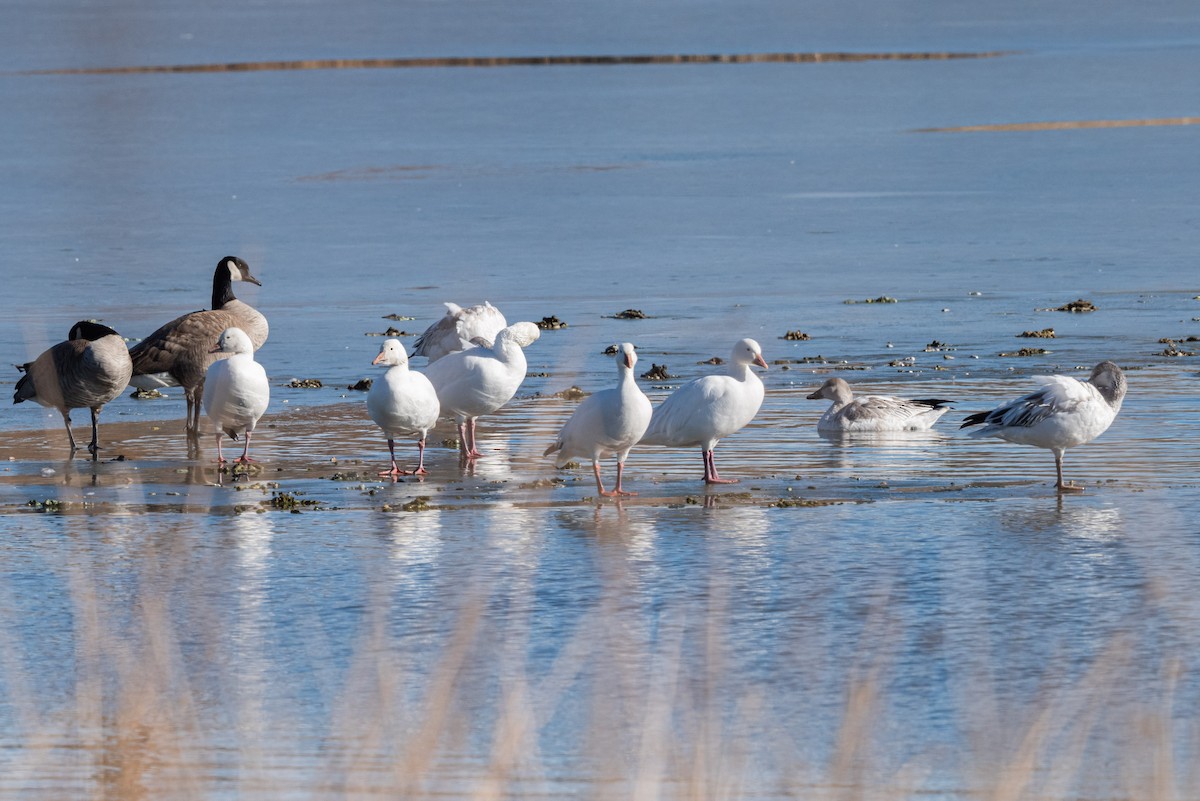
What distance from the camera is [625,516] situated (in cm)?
986

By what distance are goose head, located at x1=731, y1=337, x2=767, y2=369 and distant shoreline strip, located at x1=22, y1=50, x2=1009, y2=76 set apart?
49.2 meters

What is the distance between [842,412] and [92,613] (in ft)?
20.7

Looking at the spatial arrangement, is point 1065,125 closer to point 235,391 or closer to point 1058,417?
point 1058,417

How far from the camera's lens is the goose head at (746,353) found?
11125 mm

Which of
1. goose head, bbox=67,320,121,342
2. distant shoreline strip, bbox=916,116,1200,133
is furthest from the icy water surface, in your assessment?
distant shoreline strip, bbox=916,116,1200,133

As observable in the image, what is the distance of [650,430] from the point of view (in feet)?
36.2

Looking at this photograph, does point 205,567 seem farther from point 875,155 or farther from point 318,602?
point 875,155

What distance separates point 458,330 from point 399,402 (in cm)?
→ 330

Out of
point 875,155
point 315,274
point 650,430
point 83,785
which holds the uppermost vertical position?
point 875,155

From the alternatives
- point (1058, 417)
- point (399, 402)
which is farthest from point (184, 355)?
point (1058, 417)

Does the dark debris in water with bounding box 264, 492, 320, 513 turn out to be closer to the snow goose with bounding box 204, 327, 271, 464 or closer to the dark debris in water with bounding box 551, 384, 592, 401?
the snow goose with bounding box 204, 327, 271, 464

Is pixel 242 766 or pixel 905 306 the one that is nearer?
pixel 242 766

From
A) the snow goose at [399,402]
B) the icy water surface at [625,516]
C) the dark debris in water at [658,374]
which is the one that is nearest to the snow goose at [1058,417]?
the icy water surface at [625,516]

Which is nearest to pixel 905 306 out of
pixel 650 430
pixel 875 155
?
pixel 650 430
